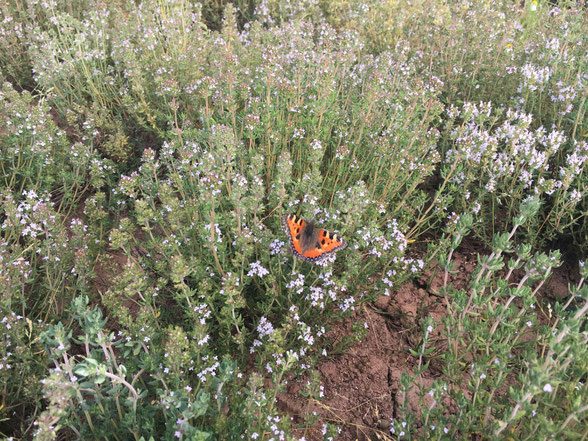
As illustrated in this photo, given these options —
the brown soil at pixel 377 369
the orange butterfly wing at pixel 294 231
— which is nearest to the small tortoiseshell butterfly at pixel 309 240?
the orange butterfly wing at pixel 294 231

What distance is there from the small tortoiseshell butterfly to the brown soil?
2.43 feet

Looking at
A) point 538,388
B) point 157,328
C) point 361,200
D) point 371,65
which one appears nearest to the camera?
point 538,388

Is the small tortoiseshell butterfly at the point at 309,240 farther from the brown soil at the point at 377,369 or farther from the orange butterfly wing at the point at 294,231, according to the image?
the brown soil at the point at 377,369

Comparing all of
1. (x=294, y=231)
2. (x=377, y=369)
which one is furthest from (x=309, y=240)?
(x=377, y=369)

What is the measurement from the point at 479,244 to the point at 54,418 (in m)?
3.47

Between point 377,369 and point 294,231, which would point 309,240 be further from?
point 377,369

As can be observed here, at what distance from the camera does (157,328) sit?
104 inches

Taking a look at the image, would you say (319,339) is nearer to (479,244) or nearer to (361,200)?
(361,200)

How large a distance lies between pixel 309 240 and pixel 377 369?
1148mm

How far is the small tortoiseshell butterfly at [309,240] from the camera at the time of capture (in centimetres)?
249

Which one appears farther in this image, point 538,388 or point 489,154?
point 489,154

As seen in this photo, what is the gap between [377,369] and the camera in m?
3.05

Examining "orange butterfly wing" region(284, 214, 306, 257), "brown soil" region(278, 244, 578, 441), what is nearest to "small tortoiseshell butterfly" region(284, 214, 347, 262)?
"orange butterfly wing" region(284, 214, 306, 257)

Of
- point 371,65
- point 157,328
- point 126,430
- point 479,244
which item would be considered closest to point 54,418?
point 126,430
